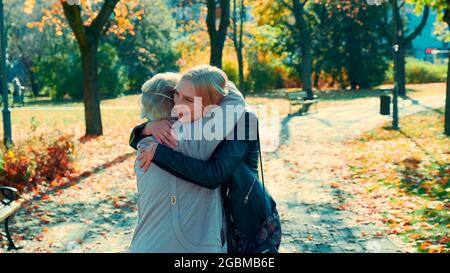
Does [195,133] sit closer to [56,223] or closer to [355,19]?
[56,223]

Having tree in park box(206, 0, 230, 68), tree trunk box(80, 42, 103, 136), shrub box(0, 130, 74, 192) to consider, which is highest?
tree in park box(206, 0, 230, 68)

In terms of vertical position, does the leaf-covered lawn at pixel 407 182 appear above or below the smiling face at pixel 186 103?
below

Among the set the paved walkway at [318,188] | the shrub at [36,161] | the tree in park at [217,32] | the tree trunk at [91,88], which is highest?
the tree in park at [217,32]

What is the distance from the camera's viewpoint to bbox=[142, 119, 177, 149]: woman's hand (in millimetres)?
2947

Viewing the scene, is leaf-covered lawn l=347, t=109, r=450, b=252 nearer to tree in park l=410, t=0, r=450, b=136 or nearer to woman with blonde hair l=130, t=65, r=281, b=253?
tree in park l=410, t=0, r=450, b=136

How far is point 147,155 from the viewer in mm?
2936

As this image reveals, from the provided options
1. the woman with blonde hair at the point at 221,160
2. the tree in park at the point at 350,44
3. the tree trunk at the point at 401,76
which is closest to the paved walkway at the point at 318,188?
the woman with blonde hair at the point at 221,160

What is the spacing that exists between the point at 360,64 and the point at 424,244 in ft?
122

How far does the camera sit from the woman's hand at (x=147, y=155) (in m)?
2.92

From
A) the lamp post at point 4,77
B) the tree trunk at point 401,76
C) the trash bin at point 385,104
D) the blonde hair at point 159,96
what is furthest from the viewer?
the tree trunk at point 401,76

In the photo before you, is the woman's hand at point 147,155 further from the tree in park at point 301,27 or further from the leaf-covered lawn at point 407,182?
the tree in park at point 301,27

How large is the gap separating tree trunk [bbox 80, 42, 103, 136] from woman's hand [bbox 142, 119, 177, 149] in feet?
51.0

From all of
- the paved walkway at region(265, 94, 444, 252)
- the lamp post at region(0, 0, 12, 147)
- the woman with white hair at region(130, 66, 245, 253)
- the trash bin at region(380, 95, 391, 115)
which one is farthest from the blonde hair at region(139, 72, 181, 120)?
the trash bin at region(380, 95, 391, 115)

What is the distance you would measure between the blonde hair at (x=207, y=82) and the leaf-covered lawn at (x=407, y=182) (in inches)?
182
